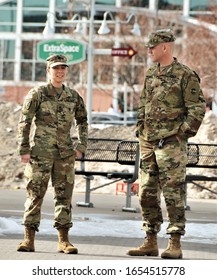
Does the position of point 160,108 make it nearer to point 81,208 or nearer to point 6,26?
point 81,208

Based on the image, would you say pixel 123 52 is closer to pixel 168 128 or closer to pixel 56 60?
pixel 56 60

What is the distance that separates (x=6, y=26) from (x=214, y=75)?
1435 inches

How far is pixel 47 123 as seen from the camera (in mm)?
10367

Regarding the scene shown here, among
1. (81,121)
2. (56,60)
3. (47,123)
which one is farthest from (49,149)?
(56,60)

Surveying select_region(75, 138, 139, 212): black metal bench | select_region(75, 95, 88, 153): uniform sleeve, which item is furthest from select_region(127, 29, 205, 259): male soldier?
select_region(75, 138, 139, 212): black metal bench

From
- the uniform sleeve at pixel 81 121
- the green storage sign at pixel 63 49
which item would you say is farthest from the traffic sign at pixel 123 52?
the uniform sleeve at pixel 81 121

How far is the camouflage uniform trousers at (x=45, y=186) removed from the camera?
10.3m

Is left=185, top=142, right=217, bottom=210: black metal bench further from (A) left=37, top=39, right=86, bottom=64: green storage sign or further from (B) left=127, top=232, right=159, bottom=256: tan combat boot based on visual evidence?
(A) left=37, top=39, right=86, bottom=64: green storage sign

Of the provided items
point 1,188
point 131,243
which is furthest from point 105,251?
point 1,188

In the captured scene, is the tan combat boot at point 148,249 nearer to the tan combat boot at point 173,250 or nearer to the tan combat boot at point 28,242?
the tan combat boot at point 173,250

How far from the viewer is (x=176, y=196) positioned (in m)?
10.1

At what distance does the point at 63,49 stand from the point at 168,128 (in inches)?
751

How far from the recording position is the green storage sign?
94.2ft
